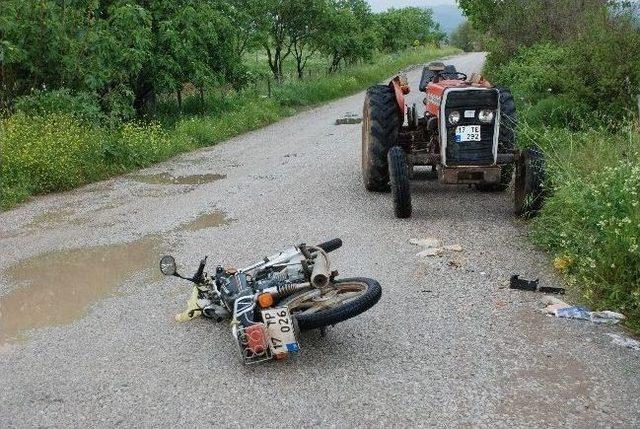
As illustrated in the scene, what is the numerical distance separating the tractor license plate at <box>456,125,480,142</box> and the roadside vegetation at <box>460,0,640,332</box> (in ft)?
2.30

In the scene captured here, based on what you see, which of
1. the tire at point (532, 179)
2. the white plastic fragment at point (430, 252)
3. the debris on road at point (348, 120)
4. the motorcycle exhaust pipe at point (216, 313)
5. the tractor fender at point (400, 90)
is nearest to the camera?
the motorcycle exhaust pipe at point (216, 313)

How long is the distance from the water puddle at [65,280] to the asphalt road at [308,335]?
2 cm

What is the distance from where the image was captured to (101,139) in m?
12.1

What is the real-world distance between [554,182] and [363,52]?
22.9 metres

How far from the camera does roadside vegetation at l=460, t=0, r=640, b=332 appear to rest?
5.54 meters

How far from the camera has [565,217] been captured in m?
6.76

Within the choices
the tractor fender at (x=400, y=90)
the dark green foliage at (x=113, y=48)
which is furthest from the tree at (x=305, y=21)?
the tractor fender at (x=400, y=90)

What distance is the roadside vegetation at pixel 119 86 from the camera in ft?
36.7

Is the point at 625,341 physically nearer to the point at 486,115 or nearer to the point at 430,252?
the point at 430,252

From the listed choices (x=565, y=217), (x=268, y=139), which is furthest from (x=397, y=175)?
(x=268, y=139)

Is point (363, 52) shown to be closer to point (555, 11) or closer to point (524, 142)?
point (555, 11)

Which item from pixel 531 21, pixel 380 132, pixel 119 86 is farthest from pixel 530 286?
pixel 531 21

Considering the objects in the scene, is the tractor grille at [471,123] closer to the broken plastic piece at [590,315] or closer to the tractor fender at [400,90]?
the tractor fender at [400,90]

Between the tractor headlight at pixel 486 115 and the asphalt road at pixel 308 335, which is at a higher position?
the tractor headlight at pixel 486 115
